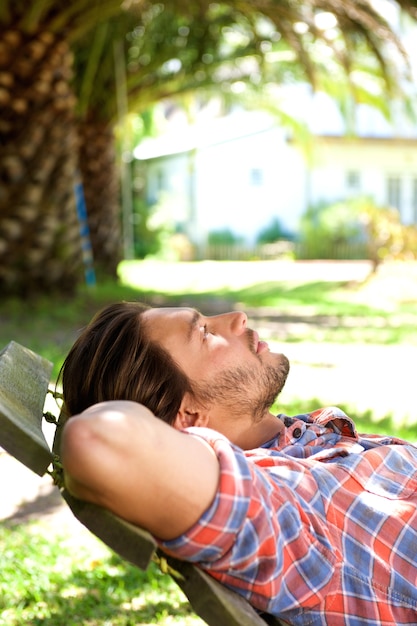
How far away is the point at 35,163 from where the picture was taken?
9.95 metres

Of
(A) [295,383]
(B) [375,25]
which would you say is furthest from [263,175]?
(A) [295,383]

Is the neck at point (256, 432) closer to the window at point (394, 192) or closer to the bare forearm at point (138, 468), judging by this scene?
the bare forearm at point (138, 468)

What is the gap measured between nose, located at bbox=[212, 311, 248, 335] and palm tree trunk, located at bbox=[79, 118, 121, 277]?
43.5 ft

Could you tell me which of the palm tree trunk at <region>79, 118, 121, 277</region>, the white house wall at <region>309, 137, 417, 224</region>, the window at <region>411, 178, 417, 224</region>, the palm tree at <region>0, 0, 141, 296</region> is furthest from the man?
the window at <region>411, 178, 417, 224</region>

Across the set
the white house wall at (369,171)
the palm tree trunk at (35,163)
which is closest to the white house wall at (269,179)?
the white house wall at (369,171)

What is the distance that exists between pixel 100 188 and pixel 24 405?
13.6 meters

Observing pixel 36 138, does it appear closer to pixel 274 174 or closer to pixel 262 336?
pixel 262 336

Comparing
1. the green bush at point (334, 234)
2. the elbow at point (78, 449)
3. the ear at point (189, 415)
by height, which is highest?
the elbow at point (78, 449)

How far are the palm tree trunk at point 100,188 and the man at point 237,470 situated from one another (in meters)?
13.3

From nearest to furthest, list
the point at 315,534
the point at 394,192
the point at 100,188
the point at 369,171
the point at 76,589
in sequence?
the point at 315,534 → the point at 76,589 → the point at 100,188 → the point at 369,171 → the point at 394,192

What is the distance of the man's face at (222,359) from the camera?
1.90m

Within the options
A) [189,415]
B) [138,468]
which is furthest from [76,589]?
[138,468]

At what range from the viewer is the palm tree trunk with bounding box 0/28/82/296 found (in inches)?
382

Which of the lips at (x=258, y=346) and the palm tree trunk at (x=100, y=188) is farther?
the palm tree trunk at (x=100, y=188)
